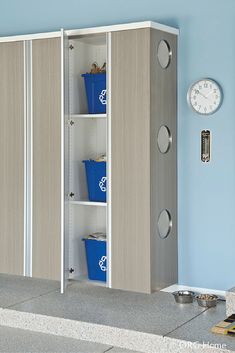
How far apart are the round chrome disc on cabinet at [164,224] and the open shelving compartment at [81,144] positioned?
0.45m

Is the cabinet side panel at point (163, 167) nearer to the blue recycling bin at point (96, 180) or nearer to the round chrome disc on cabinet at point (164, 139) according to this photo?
the round chrome disc on cabinet at point (164, 139)

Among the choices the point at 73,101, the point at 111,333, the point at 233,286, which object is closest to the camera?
the point at 111,333

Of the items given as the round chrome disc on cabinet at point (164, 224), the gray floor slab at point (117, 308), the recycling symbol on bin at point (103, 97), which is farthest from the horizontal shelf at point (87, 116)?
the gray floor slab at point (117, 308)

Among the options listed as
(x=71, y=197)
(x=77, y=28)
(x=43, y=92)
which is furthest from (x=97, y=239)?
(x=77, y=28)

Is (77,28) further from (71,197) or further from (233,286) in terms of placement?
(233,286)

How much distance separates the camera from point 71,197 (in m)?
5.20

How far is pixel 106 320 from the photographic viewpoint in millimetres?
4348

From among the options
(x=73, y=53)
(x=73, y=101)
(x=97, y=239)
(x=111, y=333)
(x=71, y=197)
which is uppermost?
(x=73, y=53)

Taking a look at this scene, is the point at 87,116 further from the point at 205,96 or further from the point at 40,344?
the point at 40,344

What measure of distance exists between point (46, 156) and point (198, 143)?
1.20 meters

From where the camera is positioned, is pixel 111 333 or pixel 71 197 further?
pixel 71 197

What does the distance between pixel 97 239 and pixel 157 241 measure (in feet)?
1.93

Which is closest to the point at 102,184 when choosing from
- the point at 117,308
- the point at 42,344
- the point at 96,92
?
the point at 96,92

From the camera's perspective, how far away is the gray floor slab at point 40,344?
4145 millimetres
